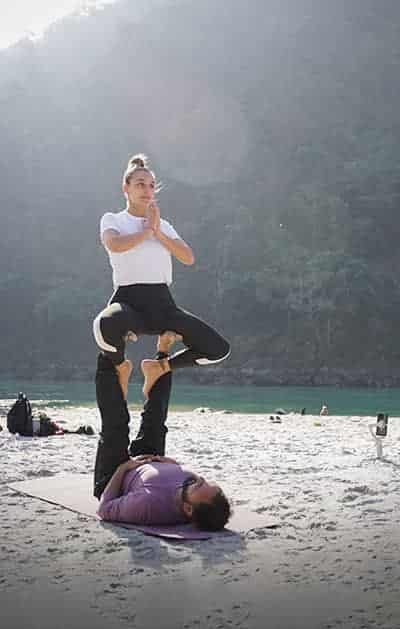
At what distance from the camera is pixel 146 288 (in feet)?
15.4

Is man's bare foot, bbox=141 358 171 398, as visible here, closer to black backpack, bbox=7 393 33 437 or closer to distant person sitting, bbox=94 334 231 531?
distant person sitting, bbox=94 334 231 531

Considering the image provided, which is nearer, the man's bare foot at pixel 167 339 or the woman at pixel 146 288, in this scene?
the woman at pixel 146 288

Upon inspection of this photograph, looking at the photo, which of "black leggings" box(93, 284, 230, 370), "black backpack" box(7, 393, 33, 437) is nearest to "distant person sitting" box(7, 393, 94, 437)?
"black backpack" box(7, 393, 33, 437)

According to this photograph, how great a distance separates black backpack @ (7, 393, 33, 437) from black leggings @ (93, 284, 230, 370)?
14.9ft

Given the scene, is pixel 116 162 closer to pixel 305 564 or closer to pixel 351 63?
pixel 351 63

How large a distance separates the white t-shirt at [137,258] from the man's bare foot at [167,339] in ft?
1.14

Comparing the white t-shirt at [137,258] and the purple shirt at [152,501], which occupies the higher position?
the white t-shirt at [137,258]

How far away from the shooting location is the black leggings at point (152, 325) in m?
4.43

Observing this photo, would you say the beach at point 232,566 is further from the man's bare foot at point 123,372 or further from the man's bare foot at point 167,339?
the man's bare foot at point 167,339

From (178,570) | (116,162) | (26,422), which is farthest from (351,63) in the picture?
(178,570)

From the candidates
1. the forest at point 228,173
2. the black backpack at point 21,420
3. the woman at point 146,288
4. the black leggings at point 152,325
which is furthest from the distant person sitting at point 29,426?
the forest at point 228,173

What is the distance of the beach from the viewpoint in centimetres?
263

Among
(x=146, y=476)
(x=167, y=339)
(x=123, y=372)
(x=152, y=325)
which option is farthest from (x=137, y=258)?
(x=146, y=476)

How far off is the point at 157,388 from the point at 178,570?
176 cm
